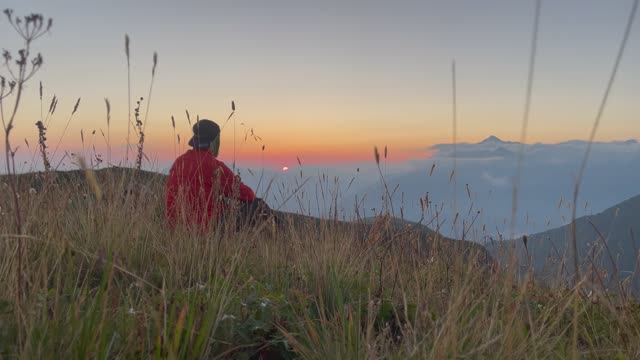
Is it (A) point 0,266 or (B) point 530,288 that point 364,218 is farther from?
(A) point 0,266

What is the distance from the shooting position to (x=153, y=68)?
8.45 feet

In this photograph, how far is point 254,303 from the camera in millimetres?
2854

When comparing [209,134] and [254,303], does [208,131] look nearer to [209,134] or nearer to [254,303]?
[209,134]

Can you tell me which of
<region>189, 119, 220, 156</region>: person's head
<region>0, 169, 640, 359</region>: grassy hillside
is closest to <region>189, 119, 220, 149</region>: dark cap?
<region>189, 119, 220, 156</region>: person's head

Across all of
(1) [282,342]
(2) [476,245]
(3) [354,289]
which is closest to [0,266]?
(1) [282,342]

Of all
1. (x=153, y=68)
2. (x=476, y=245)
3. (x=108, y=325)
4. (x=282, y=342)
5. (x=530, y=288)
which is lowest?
(x=530, y=288)

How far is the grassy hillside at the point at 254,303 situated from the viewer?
1.98 meters

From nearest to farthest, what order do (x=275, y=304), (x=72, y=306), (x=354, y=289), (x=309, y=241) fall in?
(x=72, y=306), (x=275, y=304), (x=354, y=289), (x=309, y=241)

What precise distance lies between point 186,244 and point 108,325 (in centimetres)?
160

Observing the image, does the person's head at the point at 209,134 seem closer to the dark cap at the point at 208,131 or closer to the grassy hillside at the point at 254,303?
the dark cap at the point at 208,131

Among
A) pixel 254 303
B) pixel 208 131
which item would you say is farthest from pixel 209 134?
pixel 254 303

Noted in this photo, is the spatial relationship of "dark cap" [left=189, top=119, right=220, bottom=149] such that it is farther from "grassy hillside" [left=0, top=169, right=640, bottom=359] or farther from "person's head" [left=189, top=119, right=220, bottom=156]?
"grassy hillside" [left=0, top=169, right=640, bottom=359]

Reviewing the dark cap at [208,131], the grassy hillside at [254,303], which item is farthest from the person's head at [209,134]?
the grassy hillside at [254,303]

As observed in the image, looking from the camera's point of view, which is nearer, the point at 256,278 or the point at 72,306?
the point at 72,306
